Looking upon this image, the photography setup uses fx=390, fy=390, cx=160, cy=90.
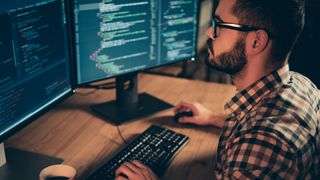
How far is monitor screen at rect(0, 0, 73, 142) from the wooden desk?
6.8 inches

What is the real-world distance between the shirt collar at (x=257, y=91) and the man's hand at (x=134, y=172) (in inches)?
13.0

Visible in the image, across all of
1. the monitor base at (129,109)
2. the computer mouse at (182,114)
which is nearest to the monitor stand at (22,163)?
the monitor base at (129,109)

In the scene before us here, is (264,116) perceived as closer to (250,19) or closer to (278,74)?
(278,74)

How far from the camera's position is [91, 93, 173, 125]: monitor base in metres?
1.52

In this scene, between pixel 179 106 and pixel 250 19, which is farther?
pixel 179 106

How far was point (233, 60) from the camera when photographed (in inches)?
47.7

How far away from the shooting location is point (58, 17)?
1213mm

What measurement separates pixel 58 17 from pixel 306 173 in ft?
2.79

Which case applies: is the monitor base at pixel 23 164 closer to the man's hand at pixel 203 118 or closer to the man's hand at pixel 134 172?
the man's hand at pixel 134 172

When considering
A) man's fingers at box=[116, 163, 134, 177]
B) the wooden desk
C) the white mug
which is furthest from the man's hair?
the white mug

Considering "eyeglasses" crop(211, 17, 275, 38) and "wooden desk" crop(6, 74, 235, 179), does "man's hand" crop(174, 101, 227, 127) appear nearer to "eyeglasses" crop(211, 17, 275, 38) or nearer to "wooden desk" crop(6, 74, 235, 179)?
"wooden desk" crop(6, 74, 235, 179)

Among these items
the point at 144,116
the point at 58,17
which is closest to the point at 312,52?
the point at 144,116

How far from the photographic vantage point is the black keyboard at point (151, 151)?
46.3 inches

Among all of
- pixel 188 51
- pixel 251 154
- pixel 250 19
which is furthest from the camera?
pixel 188 51
